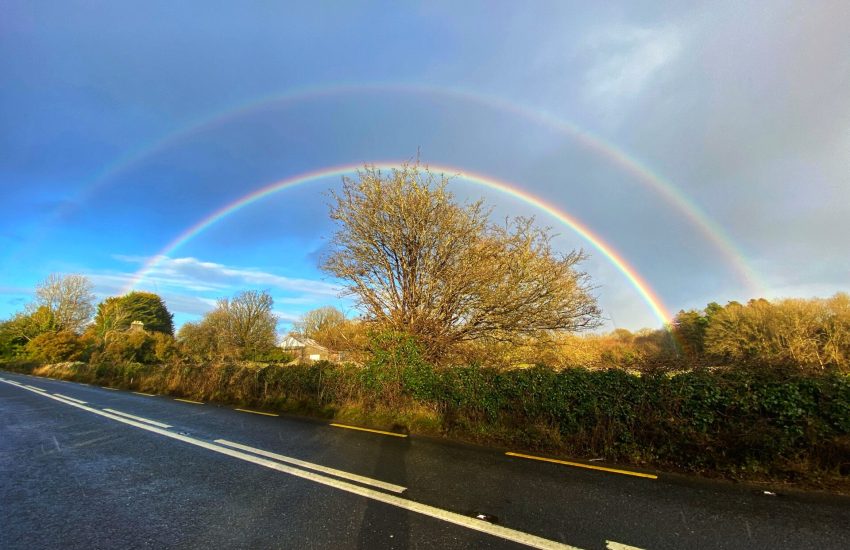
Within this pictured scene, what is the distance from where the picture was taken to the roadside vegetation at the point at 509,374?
5.41 m

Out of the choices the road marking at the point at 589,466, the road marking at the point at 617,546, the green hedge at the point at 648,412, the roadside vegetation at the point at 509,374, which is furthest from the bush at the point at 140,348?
the road marking at the point at 617,546

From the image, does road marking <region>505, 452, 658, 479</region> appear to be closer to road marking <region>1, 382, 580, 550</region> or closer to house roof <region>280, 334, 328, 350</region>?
road marking <region>1, 382, 580, 550</region>

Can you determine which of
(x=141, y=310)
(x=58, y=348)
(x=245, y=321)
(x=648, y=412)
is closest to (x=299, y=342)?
(x=245, y=321)

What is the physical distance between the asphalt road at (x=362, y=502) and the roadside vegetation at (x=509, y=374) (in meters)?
0.80

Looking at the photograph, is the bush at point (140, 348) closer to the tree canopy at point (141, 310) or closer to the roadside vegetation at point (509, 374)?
the roadside vegetation at point (509, 374)

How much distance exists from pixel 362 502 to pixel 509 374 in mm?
4295

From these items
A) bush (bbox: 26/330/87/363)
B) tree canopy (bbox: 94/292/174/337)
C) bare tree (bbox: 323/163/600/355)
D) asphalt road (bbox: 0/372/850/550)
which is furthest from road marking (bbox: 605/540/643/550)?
tree canopy (bbox: 94/292/174/337)

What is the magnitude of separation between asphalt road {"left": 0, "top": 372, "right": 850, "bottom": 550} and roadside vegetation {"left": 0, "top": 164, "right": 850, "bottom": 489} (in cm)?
80

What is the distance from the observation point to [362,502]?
431 centimetres

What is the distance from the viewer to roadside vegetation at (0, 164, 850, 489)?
541cm

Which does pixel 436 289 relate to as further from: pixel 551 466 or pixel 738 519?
pixel 738 519

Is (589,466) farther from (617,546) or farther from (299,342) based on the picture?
(299,342)

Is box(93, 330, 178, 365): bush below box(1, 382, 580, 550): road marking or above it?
above

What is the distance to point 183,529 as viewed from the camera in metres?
3.71
